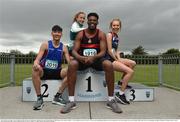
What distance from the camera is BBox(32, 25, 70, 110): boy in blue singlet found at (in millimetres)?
5359

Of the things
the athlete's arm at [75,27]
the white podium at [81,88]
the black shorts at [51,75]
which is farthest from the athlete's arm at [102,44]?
the black shorts at [51,75]

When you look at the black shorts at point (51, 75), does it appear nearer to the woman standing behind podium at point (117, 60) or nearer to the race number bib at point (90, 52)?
the race number bib at point (90, 52)

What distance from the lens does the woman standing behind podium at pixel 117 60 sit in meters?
5.63

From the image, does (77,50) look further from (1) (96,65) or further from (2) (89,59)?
(1) (96,65)

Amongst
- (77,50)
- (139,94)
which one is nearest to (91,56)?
(77,50)

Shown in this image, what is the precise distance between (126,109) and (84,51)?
1.24 m

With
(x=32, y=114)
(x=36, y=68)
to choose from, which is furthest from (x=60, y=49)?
(x=32, y=114)

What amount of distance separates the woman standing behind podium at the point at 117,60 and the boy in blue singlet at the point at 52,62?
83 centimetres

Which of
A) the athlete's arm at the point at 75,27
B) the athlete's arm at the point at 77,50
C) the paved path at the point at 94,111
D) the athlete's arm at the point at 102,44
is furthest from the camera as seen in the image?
the athlete's arm at the point at 75,27

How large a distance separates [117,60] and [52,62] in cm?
124

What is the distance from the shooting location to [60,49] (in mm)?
5613

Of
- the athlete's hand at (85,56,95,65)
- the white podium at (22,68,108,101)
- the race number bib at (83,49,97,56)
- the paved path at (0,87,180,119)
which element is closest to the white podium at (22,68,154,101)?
the white podium at (22,68,108,101)

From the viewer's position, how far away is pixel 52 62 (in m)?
5.61

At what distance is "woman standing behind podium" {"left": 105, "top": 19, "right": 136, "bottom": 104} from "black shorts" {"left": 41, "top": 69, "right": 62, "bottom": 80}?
95 cm
